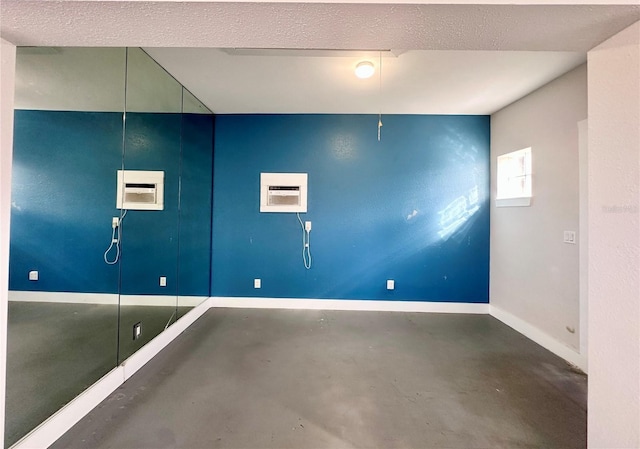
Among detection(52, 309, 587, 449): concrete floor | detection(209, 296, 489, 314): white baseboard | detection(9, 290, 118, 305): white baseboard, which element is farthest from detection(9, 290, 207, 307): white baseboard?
detection(209, 296, 489, 314): white baseboard

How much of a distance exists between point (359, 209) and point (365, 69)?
71.2 inches

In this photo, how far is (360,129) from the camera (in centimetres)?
370

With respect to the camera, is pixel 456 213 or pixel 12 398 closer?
pixel 12 398

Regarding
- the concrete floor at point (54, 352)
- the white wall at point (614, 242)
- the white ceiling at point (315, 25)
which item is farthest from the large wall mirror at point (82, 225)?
the white wall at point (614, 242)

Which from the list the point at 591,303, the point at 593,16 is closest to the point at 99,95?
the point at 593,16

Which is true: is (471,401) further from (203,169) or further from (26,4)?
(203,169)

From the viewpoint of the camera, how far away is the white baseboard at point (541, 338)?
2333mm

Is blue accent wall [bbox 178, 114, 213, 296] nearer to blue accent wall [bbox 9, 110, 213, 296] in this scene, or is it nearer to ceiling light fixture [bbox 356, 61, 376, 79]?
blue accent wall [bbox 9, 110, 213, 296]

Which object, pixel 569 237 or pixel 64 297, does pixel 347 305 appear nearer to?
pixel 569 237

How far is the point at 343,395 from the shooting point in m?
1.91

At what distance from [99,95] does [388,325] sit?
11.5 feet

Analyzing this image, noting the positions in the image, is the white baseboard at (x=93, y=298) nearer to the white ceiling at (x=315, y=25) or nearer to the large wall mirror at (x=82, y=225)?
the large wall mirror at (x=82, y=225)

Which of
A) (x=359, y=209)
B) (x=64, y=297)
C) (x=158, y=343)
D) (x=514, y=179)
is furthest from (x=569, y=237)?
(x=64, y=297)

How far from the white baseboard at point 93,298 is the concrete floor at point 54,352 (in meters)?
0.03
